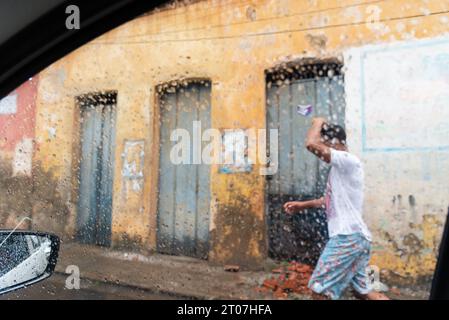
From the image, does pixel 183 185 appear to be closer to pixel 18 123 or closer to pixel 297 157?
pixel 297 157

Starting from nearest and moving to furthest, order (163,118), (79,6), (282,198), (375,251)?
(79,6) < (375,251) < (282,198) < (163,118)

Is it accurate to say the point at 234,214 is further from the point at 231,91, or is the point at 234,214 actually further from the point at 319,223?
the point at 231,91

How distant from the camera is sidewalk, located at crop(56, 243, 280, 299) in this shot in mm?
2449

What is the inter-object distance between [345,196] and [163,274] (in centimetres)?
136

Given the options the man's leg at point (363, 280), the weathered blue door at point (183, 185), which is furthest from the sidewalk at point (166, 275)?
the man's leg at point (363, 280)

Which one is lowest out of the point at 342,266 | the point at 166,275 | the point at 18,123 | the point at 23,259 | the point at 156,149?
the point at 166,275

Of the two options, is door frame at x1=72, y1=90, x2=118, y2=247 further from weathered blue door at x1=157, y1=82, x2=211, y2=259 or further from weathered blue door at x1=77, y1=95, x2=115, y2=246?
weathered blue door at x1=157, y1=82, x2=211, y2=259

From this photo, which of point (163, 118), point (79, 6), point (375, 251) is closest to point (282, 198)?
point (375, 251)

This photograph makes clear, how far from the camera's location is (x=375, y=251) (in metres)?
2.38

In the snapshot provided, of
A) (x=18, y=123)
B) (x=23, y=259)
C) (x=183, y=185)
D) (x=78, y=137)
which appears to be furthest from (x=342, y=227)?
(x=18, y=123)

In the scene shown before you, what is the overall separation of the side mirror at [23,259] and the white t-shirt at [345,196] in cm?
166

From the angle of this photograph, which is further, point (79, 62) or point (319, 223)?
point (79, 62)

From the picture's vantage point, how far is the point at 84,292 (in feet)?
8.32

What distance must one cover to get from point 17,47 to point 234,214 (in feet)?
6.27
